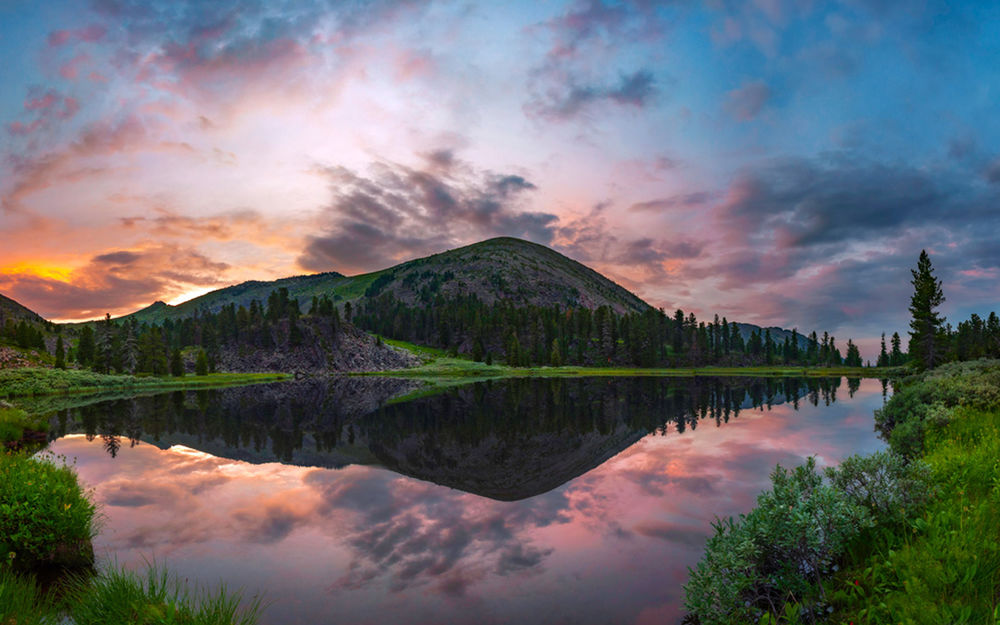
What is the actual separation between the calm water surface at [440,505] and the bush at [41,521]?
3.98ft

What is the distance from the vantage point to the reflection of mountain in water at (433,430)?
26078mm

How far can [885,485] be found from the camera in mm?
10672

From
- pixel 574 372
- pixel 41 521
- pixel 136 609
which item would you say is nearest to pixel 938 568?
pixel 136 609

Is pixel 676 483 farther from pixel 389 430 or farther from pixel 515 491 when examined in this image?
pixel 389 430

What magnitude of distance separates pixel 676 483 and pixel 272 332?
185429 millimetres

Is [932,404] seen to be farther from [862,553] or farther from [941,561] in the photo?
[941,561]

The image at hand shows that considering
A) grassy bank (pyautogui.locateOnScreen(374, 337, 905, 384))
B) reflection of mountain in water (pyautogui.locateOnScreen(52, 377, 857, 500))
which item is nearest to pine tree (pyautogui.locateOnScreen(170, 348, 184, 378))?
grassy bank (pyautogui.locateOnScreen(374, 337, 905, 384))

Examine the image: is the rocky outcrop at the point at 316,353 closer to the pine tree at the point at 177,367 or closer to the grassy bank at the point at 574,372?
the grassy bank at the point at 574,372

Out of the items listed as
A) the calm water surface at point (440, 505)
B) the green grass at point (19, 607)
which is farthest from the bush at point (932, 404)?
the green grass at point (19, 607)

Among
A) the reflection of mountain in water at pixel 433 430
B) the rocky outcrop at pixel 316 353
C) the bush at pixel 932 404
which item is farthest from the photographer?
the rocky outcrop at pixel 316 353

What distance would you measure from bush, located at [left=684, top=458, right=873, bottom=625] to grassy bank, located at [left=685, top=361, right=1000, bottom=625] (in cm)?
2

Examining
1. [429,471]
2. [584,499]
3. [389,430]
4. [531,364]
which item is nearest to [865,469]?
[584,499]

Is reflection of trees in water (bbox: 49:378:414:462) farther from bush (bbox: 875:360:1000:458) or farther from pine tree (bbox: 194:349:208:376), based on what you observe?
pine tree (bbox: 194:349:208:376)

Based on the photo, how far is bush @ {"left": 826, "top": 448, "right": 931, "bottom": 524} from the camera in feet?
33.9
